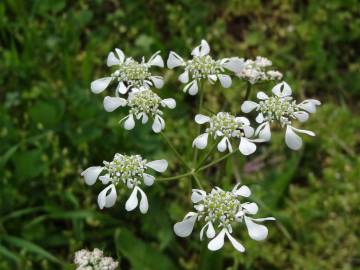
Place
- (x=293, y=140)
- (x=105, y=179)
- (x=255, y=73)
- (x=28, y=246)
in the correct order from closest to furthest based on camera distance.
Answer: (x=105, y=179) → (x=293, y=140) → (x=255, y=73) → (x=28, y=246)

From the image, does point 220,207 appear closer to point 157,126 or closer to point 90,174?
point 157,126

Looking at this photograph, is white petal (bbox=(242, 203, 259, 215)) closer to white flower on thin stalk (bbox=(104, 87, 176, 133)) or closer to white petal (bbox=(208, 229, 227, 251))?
white petal (bbox=(208, 229, 227, 251))

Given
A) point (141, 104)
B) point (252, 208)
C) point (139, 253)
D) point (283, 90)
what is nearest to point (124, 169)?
point (141, 104)

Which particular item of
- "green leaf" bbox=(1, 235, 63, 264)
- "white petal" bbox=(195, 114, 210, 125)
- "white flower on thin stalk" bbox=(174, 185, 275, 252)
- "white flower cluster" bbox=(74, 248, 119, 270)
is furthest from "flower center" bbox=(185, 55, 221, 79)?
"green leaf" bbox=(1, 235, 63, 264)

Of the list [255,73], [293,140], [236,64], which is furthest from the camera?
[255,73]

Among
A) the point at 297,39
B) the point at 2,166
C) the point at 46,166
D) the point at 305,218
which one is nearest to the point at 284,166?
the point at 305,218

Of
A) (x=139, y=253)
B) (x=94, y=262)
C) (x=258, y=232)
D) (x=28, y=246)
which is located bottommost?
(x=139, y=253)
